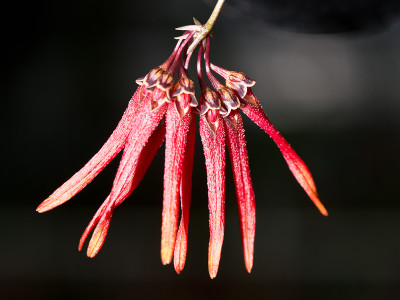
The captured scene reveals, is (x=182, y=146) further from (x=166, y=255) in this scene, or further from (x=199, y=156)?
(x=199, y=156)

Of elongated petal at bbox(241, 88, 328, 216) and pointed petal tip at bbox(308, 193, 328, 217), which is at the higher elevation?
elongated petal at bbox(241, 88, 328, 216)

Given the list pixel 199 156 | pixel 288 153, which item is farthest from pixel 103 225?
pixel 199 156

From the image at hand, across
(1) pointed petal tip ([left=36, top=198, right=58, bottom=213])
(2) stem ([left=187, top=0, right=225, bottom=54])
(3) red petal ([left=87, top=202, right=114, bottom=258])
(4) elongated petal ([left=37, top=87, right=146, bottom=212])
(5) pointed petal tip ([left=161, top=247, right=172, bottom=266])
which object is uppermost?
(2) stem ([left=187, top=0, right=225, bottom=54])

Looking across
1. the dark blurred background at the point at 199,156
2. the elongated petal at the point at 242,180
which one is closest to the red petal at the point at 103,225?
the elongated petal at the point at 242,180

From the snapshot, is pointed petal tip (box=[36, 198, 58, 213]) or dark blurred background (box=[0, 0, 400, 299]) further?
dark blurred background (box=[0, 0, 400, 299])

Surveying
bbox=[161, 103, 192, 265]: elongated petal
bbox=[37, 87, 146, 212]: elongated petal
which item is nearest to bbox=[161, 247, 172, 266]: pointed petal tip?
bbox=[161, 103, 192, 265]: elongated petal

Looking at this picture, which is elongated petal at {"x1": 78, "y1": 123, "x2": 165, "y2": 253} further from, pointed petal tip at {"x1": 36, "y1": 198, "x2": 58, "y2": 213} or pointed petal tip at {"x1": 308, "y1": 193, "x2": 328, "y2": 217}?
pointed petal tip at {"x1": 308, "y1": 193, "x2": 328, "y2": 217}

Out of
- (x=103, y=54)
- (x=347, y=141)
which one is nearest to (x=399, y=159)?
(x=347, y=141)
